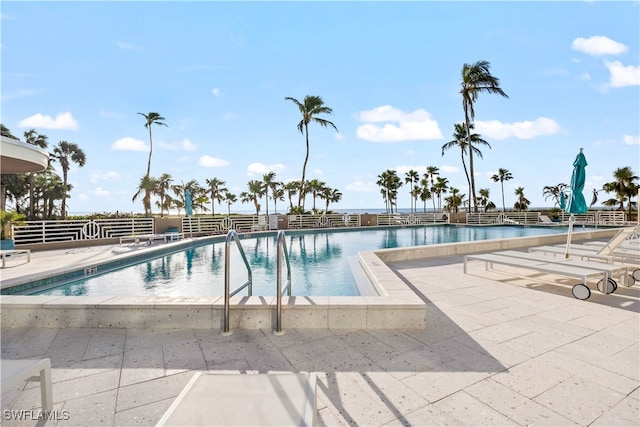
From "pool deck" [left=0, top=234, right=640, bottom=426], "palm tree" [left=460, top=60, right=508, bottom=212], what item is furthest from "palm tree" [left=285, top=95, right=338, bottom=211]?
"pool deck" [left=0, top=234, right=640, bottom=426]

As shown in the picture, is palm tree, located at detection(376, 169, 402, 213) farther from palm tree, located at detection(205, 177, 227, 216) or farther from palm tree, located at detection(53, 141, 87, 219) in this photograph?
palm tree, located at detection(53, 141, 87, 219)

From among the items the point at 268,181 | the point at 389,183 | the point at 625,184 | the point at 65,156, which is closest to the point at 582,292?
the point at 625,184

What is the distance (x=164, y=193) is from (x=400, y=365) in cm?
4706

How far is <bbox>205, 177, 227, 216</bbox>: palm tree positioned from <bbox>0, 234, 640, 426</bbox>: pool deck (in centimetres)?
5200

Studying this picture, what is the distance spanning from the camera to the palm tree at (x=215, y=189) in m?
52.6

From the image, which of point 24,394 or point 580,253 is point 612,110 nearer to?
point 580,253

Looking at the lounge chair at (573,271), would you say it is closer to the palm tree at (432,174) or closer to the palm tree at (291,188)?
the palm tree at (291,188)

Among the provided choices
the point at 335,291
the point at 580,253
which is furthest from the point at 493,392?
the point at 580,253

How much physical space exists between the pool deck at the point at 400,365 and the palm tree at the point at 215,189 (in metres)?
52.0

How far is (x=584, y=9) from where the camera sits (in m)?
8.38

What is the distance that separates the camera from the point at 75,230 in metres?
11.5

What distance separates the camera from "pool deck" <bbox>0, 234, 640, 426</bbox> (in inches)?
73.2

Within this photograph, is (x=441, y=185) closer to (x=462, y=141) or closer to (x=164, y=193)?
(x=462, y=141)

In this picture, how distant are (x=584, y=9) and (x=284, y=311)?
11363 mm
